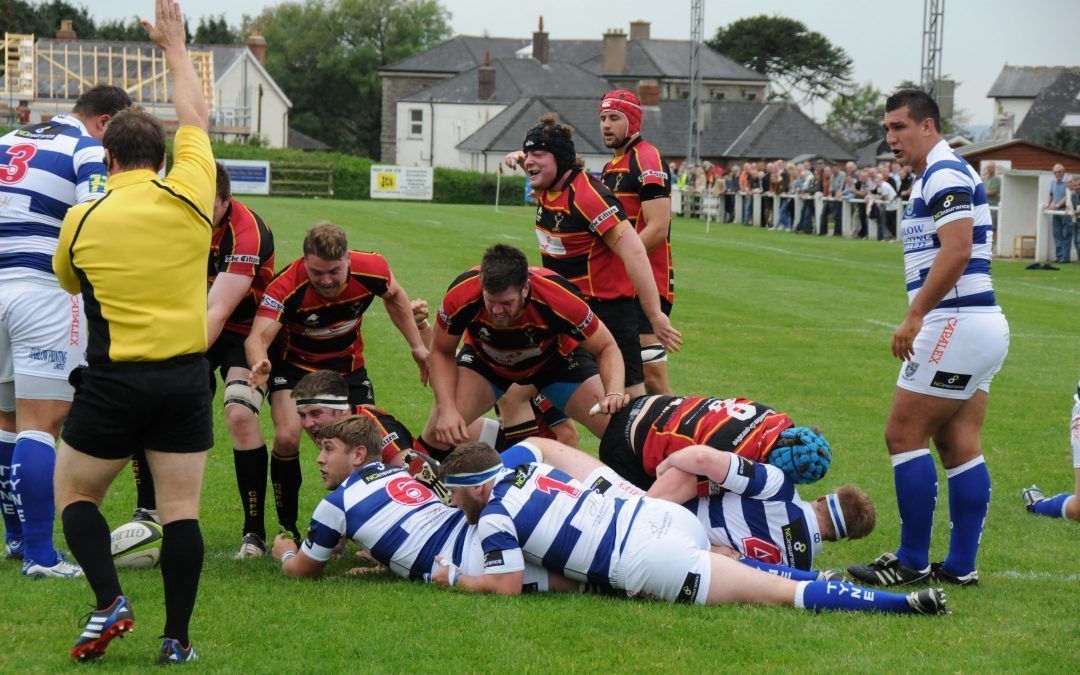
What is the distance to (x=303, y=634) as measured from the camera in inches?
223

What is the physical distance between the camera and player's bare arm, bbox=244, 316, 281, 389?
22.4ft

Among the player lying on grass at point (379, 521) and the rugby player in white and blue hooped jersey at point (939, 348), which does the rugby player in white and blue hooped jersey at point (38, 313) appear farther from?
the rugby player in white and blue hooped jersey at point (939, 348)

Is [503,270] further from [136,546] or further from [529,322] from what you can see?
[136,546]

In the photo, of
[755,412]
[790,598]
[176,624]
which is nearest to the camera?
[176,624]

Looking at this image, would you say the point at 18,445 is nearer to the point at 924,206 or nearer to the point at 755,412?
the point at 755,412

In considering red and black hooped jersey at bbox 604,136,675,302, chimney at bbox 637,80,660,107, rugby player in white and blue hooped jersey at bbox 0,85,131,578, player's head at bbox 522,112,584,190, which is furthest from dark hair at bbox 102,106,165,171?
chimney at bbox 637,80,660,107

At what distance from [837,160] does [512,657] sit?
3026 inches

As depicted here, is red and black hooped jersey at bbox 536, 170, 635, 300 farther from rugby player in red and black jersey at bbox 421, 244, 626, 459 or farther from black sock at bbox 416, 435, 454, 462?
black sock at bbox 416, 435, 454, 462

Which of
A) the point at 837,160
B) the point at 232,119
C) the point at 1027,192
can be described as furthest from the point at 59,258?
the point at 232,119

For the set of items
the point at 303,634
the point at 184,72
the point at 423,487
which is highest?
the point at 184,72

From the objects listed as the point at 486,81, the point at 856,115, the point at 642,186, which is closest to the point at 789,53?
the point at 856,115

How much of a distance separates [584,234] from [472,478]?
2962 millimetres

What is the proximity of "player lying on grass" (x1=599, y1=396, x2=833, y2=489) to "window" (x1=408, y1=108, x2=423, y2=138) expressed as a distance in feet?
277

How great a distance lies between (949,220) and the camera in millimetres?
6410
